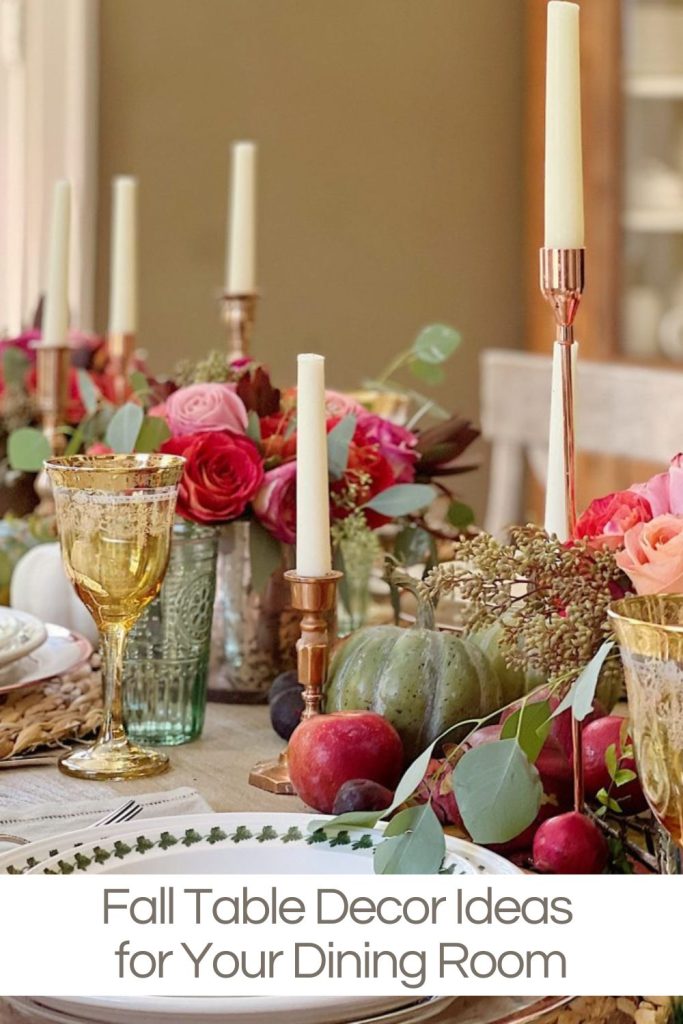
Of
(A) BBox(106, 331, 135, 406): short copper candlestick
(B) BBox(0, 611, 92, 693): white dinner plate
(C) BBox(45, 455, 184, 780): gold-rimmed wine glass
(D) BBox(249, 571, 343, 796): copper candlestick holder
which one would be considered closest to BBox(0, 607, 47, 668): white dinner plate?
(B) BBox(0, 611, 92, 693): white dinner plate

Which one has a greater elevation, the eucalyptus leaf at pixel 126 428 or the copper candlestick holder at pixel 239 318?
the copper candlestick holder at pixel 239 318

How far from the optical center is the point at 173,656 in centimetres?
107

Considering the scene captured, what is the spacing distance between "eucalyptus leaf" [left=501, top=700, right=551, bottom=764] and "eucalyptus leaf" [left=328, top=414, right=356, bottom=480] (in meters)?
0.42

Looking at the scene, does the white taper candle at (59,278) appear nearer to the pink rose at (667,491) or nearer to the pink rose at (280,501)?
the pink rose at (280,501)

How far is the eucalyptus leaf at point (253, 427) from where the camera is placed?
116 cm

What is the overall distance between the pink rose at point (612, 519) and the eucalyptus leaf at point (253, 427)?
0.43 meters

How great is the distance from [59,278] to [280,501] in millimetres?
564

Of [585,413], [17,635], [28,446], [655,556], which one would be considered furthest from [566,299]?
[585,413]

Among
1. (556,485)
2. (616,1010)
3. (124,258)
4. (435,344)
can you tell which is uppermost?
(124,258)

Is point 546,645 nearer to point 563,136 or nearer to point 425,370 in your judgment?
point 563,136

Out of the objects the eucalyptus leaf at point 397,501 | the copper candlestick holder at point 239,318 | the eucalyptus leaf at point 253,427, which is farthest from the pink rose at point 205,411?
the copper candlestick holder at point 239,318

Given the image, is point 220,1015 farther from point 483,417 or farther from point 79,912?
point 483,417

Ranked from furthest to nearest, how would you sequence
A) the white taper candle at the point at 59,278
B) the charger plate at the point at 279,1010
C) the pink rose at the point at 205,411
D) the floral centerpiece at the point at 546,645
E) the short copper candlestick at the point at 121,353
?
1. the short copper candlestick at the point at 121,353
2. the white taper candle at the point at 59,278
3. the pink rose at the point at 205,411
4. the floral centerpiece at the point at 546,645
5. the charger plate at the point at 279,1010

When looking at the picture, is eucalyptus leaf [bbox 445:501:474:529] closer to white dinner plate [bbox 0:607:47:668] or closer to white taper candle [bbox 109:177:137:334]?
white dinner plate [bbox 0:607:47:668]
